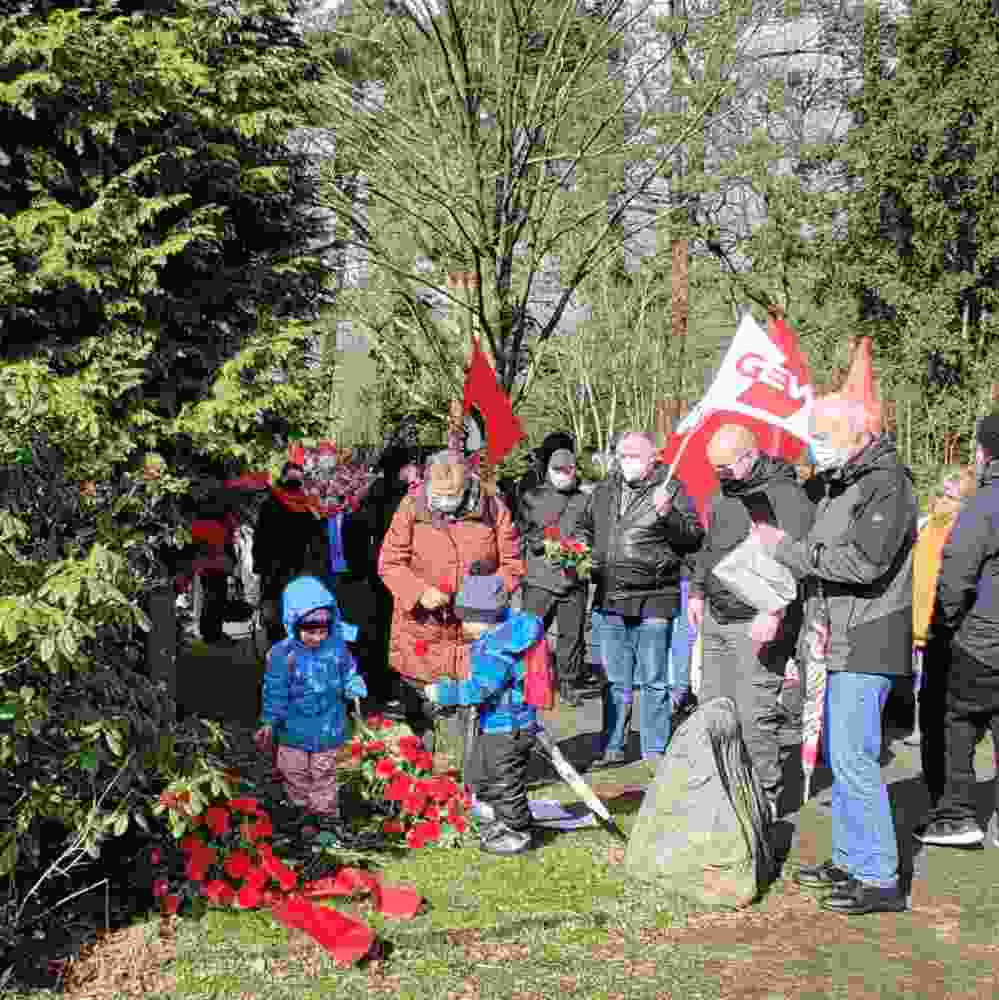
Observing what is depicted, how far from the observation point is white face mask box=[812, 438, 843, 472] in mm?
5027

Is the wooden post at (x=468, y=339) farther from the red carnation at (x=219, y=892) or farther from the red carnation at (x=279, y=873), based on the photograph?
the red carnation at (x=219, y=892)

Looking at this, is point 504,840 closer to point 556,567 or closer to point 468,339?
point 556,567

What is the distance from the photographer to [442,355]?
1215 centimetres

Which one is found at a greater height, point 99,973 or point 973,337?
point 973,337

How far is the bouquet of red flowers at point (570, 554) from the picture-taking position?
27.4 feet

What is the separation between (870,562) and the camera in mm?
4848

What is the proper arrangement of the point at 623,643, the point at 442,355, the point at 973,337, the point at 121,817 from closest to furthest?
the point at 121,817, the point at 623,643, the point at 442,355, the point at 973,337

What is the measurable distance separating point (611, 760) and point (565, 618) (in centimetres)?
197

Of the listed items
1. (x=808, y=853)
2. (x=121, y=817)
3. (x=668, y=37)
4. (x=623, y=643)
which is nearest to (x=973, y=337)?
(x=668, y=37)

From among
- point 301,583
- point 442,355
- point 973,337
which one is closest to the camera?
point 301,583

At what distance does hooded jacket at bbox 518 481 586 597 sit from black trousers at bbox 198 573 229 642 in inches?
136

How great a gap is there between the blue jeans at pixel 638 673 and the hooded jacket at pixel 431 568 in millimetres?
1073

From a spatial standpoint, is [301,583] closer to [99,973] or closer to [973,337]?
[99,973]

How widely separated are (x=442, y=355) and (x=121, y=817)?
8.57m
